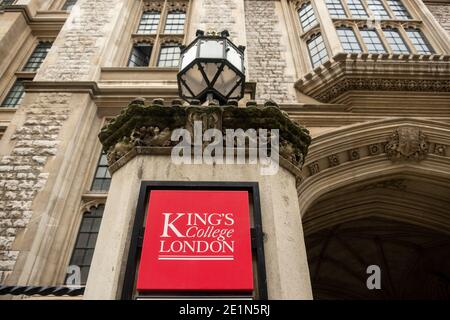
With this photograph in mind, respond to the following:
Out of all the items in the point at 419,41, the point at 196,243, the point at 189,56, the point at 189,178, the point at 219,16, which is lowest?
the point at 196,243

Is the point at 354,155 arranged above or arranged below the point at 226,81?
above

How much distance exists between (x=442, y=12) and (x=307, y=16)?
497 cm

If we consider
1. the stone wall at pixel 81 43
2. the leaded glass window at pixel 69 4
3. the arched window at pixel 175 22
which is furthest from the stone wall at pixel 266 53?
the leaded glass window at pixel 69 4

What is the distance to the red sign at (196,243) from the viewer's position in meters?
2.64

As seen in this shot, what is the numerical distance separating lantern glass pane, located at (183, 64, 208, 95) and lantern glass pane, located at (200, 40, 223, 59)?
21 cm

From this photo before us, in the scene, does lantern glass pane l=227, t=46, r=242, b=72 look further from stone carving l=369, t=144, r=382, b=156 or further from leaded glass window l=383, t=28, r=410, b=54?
leaded glass window l=383, t=28, r=410, b=54

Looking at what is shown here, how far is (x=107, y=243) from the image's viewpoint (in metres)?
3.04

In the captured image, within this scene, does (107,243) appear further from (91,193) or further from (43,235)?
(91,193)

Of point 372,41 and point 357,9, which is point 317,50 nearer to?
point 372,41

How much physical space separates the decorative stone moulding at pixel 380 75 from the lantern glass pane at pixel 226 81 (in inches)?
165

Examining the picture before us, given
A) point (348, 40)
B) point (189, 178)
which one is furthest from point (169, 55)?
point (189, 178)

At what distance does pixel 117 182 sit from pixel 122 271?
1085 mm

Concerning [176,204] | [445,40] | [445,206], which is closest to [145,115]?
[176,204]

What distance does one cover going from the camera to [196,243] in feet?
9.37
